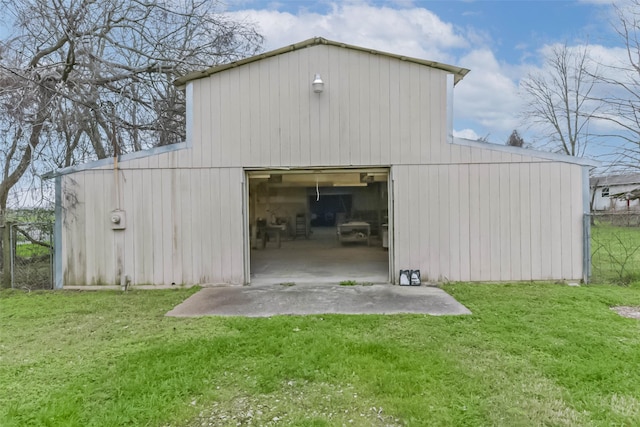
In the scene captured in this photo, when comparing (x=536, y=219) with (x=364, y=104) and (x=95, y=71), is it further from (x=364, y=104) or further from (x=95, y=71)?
(x=95, y=71)

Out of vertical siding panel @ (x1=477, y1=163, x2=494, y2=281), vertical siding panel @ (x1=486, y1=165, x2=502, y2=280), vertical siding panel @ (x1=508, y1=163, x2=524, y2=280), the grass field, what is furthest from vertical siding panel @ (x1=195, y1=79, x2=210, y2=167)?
the grass field

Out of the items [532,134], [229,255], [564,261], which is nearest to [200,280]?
[229,255]

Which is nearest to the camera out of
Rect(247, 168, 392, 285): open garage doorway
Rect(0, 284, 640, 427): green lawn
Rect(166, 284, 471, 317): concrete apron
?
Answer: Rect(0, 284, 640, 427): green lawn

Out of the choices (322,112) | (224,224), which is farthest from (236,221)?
(322,112)

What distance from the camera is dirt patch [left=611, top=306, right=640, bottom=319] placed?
420 centimetres

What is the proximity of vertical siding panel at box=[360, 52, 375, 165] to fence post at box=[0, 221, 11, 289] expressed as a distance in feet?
18.2

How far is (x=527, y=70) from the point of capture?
17328 millimetres

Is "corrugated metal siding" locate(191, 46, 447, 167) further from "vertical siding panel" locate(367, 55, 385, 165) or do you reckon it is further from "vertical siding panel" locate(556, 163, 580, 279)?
"vertical siding panel" locate(556, 163, 580, 279)

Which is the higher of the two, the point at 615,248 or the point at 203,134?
the point at 203,134

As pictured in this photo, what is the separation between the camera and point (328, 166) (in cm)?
602

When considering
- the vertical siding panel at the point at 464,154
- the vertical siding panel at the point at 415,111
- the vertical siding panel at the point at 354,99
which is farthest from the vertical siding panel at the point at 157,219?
the vertical siding panel at the point at 464,154

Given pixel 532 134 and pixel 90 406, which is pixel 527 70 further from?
pixel 90 406

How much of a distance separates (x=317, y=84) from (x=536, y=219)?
3975mm

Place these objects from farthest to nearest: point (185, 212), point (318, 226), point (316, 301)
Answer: point (318, 226)
point (185, 212)
point (316, 301)
